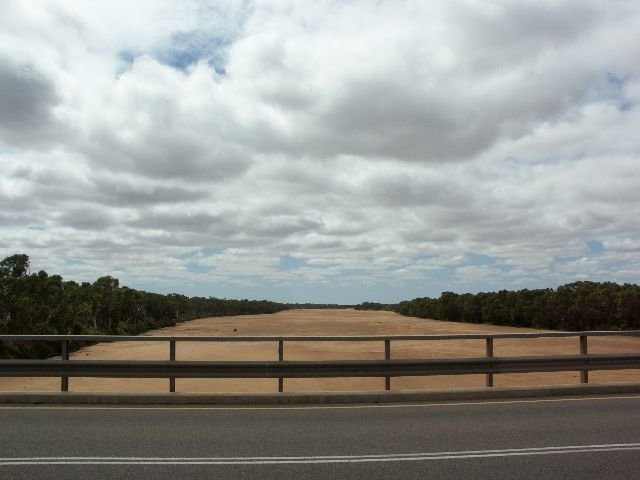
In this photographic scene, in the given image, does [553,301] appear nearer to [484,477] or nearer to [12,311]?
[12,311]

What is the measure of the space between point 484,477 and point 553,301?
72230mm

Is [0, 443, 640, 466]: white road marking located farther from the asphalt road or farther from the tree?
the tree

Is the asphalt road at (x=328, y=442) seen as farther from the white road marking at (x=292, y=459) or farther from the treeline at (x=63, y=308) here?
the treeline at (x=63, y=308)

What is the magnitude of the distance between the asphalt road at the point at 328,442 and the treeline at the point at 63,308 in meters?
23.6

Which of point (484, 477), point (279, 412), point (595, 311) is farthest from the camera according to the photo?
point (595, 311)

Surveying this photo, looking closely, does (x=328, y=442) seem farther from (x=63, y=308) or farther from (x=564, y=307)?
(x=564, y=307)

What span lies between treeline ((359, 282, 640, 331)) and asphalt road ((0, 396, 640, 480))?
59.5 metres

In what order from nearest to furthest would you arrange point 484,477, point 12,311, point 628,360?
1. point 484,477
2. point 628,360
3. point 12,311

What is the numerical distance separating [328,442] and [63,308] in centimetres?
4133

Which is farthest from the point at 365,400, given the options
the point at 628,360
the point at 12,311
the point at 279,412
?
the point at 12,311

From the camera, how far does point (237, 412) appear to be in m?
9.93

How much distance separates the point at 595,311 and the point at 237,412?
65645mm

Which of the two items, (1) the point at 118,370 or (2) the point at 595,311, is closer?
(1) the point at 118,370

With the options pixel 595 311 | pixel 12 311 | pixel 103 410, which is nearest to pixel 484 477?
pixel 103 410
